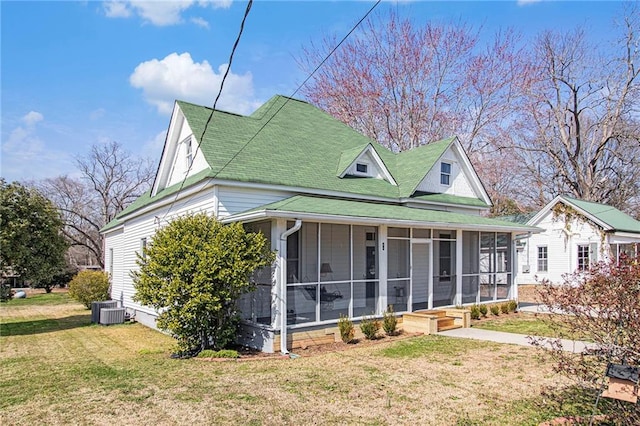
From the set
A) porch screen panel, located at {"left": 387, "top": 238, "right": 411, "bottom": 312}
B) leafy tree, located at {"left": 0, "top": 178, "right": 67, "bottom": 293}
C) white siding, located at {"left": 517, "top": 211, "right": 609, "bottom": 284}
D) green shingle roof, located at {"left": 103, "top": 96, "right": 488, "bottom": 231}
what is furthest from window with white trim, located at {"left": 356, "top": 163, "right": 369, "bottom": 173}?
white siding, located at {"left": 517, "top": 211, "right": 609, "bottom": 284}

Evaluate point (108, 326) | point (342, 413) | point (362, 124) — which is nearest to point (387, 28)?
point (362, 124)

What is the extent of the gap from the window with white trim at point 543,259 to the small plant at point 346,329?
59.2 ft

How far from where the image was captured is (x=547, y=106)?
29375mm

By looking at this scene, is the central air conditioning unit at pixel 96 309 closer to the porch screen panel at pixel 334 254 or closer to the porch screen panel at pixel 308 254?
the porch screen panel at pixel 308 254

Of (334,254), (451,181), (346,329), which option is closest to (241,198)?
(334,254)

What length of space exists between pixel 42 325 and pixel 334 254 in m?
11.4

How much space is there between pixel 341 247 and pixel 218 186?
3769 millimetres

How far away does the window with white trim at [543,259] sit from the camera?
2492cm

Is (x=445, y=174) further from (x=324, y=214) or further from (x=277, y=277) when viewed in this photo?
(x=277, y=277)

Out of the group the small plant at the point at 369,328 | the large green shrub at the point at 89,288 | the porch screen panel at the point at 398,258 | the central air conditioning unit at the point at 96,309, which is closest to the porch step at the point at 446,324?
the porch screen panel at the point at 398,258

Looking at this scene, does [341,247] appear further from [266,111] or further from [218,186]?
[266,111]

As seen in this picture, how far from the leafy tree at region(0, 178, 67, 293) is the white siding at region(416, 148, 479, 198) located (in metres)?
12.8

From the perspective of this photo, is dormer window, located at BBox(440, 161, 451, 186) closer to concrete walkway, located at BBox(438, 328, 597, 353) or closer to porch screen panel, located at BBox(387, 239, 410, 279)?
porch screen panel, located at BBox(387, 239, 410, 279)

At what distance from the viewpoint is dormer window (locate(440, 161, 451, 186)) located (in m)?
17.7
